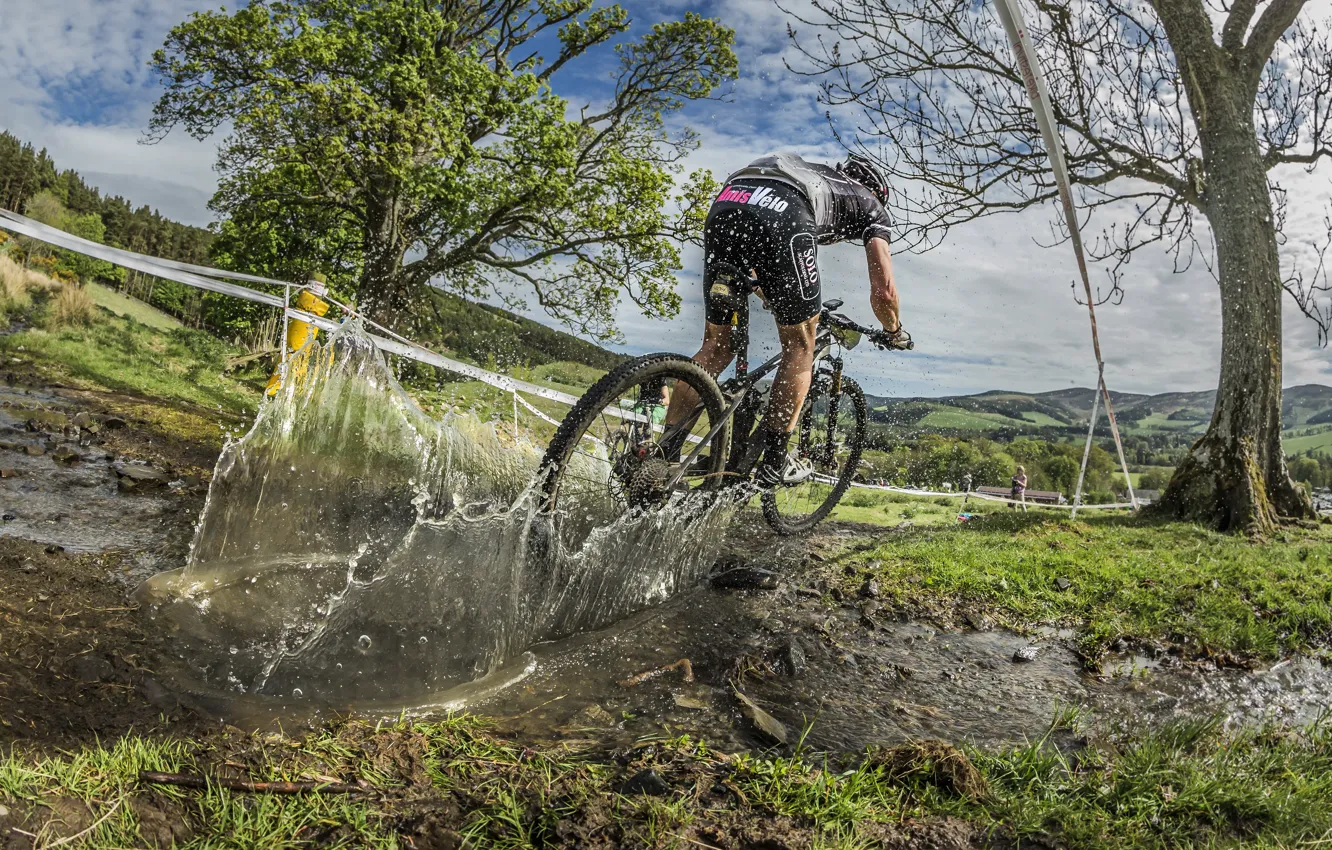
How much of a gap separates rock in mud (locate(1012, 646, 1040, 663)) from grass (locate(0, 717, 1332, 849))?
3.56ft

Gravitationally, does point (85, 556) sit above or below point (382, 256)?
below

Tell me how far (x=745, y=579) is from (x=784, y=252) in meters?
1.95

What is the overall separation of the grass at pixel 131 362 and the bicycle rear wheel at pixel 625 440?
24.8 feet

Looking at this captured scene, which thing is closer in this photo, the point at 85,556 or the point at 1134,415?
the point at 85,556

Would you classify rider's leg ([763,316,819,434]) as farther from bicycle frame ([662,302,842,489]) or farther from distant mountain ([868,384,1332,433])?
distant mountain ([868,384,1332,433])

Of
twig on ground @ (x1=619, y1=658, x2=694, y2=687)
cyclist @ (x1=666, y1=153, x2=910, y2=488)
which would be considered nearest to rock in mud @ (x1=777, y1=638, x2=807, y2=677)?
twig on ground @ (x1=619, y1=658, x2=694, y2=687)

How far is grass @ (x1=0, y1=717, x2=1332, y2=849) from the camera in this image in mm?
1609

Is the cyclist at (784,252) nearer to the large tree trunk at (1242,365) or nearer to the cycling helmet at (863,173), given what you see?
the cycling helmet at (863,173)

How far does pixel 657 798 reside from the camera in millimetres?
1800

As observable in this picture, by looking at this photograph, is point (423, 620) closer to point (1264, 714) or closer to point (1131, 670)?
point (1131, 670)

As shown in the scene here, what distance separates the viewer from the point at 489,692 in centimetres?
254

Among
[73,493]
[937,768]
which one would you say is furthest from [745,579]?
[73,493]

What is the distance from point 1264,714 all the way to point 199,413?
32.2ft

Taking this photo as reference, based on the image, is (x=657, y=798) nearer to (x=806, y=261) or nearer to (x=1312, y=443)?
(x=806, y=261)
